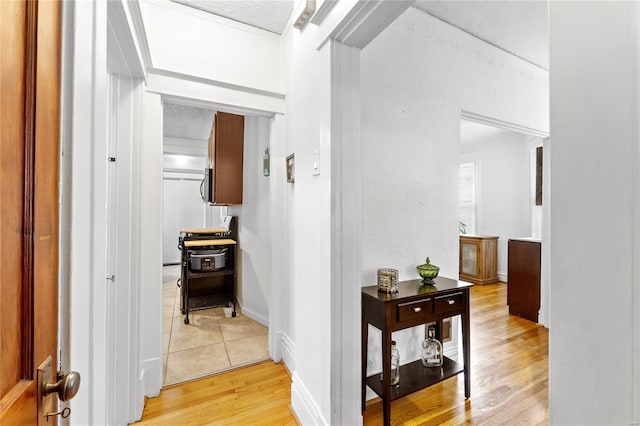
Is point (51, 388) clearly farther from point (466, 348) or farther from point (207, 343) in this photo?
point (207, 343)

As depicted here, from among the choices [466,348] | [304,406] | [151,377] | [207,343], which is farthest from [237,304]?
[466,348]

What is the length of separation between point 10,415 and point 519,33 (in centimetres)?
349

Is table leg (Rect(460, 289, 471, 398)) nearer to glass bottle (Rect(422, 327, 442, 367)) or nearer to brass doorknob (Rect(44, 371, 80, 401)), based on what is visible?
glass bottle (Rect(422, 327, 442, 367))

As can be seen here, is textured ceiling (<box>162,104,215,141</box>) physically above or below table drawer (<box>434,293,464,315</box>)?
above

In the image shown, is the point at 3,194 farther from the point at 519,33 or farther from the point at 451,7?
the point at 519,33

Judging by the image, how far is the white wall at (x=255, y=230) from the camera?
310 cm

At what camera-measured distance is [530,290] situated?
3.21 metres

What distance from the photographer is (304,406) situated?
1626mm

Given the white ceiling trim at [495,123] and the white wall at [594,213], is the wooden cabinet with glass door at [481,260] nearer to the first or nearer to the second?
the white ceiling trim at [495,123]

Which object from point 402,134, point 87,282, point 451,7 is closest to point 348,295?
point 87,282

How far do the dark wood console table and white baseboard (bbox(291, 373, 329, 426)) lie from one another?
38 cm

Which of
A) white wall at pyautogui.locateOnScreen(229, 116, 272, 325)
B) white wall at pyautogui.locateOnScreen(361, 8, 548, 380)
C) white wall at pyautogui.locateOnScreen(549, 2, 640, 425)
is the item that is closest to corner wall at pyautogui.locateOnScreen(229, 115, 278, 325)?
white wall at pyautogui.locateOnScreen(229, 116, 272, 325)

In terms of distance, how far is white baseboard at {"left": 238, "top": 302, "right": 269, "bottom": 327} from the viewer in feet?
10.1

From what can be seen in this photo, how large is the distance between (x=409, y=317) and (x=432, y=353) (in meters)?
0.54
